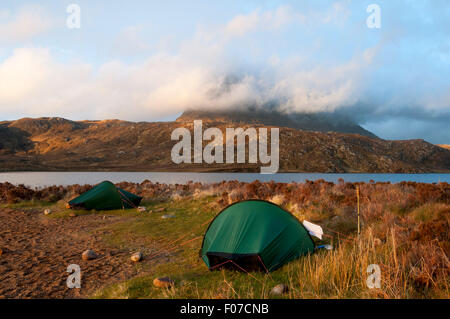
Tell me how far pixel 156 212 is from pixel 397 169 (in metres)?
88.7

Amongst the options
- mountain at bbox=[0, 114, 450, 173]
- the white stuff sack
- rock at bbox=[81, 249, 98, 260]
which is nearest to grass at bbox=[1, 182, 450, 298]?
the white stuff sack

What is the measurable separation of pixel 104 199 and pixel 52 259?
274 inches

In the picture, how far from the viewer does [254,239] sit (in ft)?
19.0

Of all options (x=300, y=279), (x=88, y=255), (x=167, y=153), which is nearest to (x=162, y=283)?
(x=300, y=279)

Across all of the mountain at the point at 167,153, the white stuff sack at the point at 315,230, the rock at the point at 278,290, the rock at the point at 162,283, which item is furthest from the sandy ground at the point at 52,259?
the mountain at the point at 167,153

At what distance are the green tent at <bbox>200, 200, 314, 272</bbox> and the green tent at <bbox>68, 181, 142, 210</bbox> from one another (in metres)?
8.43

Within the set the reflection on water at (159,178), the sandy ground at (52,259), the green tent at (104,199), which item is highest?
the green tent at (104,199)

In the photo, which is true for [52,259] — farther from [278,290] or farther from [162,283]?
[278,290]

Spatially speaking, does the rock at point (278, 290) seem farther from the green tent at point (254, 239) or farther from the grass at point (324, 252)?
the green tent at point (254, 239)

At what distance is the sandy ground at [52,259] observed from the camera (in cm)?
509

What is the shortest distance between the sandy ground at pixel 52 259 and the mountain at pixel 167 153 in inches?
2794
